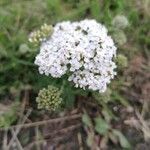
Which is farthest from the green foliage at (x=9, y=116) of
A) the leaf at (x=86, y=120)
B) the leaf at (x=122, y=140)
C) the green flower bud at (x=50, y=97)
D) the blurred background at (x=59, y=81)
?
the leaf at (x=122, y=140)

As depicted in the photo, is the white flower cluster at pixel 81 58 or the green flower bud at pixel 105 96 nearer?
the white flower cluster at pixel 81 58

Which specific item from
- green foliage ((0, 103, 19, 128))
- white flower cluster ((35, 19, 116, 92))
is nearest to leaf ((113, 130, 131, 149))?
white flower cluster ((35, 19, 116, 92))

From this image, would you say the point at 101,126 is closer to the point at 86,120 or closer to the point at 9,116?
the point at 86,120

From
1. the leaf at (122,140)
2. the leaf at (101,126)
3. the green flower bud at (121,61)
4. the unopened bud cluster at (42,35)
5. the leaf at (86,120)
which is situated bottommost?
the leaf at (122,140)

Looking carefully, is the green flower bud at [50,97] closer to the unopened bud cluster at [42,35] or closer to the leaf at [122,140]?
the unopened bud cluster at [42,35]

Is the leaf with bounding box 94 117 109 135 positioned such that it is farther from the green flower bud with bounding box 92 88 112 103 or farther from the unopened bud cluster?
the unopened bud cluster

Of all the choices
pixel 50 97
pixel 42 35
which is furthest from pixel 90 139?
pixel 42 35
